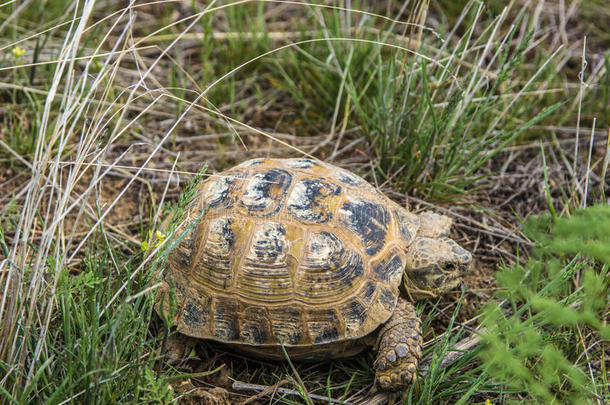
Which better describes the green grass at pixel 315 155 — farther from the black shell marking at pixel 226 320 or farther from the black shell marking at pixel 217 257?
the black shell marking at pixel 217 257

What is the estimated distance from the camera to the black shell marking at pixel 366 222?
2756mm

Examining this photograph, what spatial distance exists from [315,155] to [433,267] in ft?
4.95

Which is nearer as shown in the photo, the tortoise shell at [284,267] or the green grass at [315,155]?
the green grass at [315,155]

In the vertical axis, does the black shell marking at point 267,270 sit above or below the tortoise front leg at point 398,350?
above

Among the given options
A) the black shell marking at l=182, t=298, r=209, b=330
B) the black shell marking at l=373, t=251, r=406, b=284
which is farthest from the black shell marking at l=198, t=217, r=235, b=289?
the black shell marking at l=373, t=251, r=406, b=284

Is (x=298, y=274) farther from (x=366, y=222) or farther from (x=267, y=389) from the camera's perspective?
(x=267, y=389)

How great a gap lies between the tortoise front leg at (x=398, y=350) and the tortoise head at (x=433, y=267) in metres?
0.20

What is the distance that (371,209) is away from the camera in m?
2.87

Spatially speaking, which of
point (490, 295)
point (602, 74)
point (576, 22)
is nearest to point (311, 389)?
point (490, 295)

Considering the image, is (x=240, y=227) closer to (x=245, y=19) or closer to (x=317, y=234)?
(x=317, y=234)

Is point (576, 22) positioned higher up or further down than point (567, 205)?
higher up

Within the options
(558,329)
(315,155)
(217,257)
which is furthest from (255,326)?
(315,155)

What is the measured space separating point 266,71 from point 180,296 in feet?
8.22

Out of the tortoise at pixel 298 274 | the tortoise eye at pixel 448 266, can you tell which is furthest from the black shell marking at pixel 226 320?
the tortoise eye at pixel 448 266
